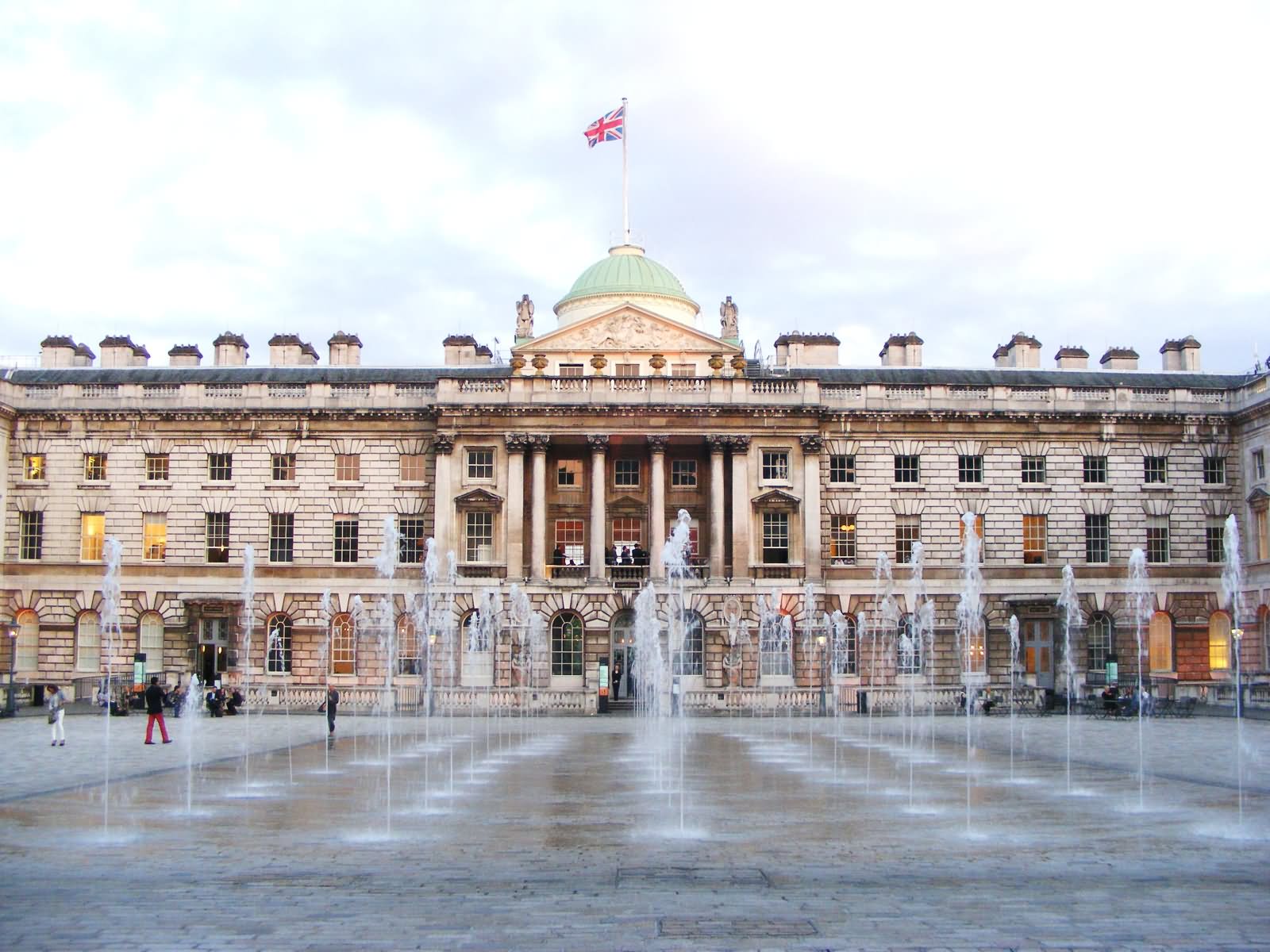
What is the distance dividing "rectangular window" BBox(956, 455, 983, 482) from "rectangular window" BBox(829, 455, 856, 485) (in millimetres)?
4800

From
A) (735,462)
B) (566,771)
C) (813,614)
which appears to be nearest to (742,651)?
(813,614)

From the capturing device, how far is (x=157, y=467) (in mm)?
59781

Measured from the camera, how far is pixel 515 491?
57.8 m

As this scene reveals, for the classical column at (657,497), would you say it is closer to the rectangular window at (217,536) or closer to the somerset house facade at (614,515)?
the somerset house facade at (614,515)

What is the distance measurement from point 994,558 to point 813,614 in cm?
863

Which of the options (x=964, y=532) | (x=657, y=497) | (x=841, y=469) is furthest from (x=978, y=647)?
(x=657, y=497)

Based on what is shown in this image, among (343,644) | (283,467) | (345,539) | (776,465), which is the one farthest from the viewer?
(283,467)

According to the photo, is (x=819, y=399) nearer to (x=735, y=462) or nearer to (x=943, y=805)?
(x=735, y=462)

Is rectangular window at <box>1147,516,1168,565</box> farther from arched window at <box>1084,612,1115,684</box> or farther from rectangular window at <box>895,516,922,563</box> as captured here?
rectangular window at <box>895,516,922,563</box>

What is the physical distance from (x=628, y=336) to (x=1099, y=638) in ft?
80.4

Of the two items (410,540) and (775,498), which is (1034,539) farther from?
(410,540)

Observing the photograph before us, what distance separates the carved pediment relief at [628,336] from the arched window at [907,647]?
1473cm

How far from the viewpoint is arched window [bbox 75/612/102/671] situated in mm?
57812

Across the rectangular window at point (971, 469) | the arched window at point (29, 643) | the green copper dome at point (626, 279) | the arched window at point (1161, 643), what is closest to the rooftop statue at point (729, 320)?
the green copper dome at point (626, 279)
